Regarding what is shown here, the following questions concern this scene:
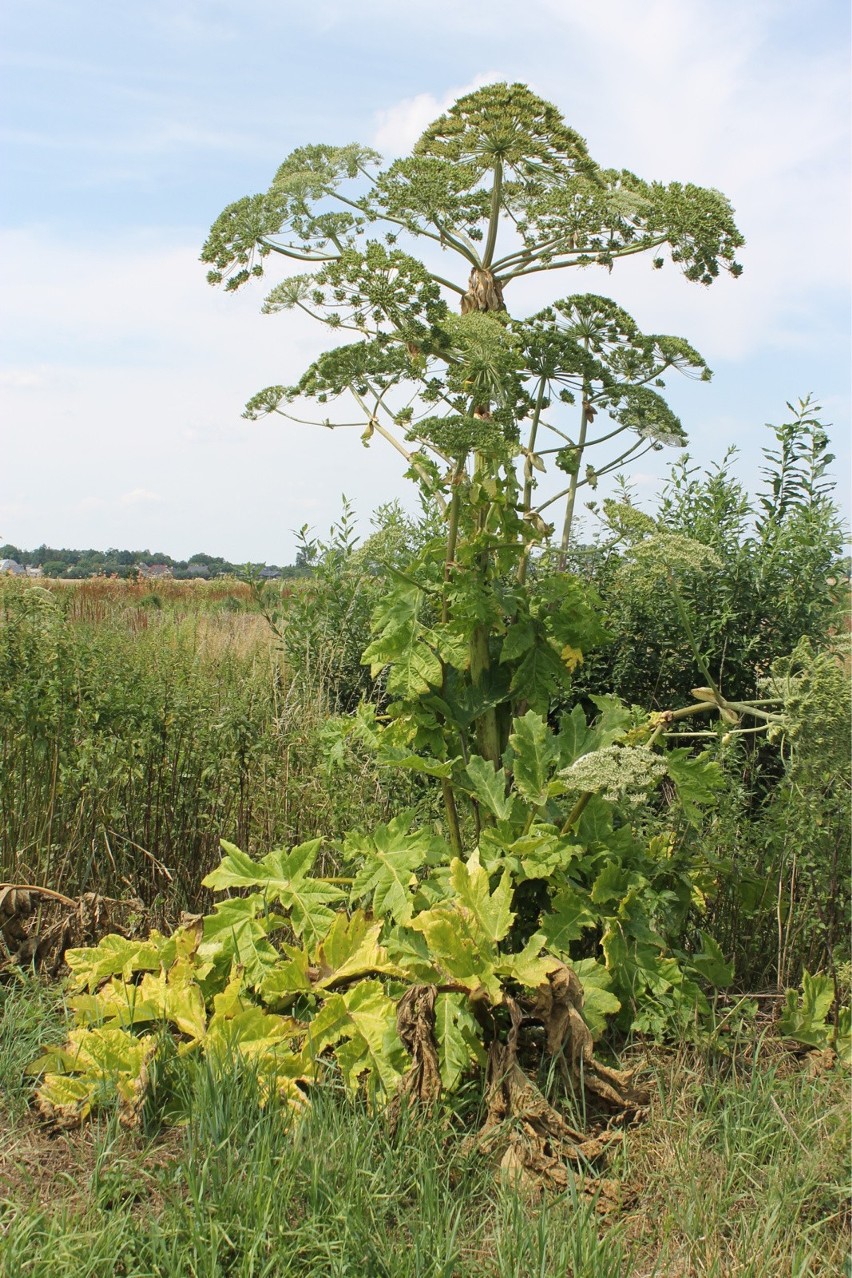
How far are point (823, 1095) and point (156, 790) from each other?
2.77 m

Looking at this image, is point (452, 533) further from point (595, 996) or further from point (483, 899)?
point (595, 996)

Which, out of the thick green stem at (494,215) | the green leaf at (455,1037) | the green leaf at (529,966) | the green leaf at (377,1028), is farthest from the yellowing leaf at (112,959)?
the thick green stem at (494,215)

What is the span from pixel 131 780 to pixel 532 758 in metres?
1.90

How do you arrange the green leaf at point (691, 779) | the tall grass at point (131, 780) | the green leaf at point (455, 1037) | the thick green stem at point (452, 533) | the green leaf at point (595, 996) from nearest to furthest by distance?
the green leaf at point (455, 1037), the green leaf at point (595, 996), the green leaf at point (691, 779), the thick green stem at point (452, 533), the tall grass at point (131, 780)

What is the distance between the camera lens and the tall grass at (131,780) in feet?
13.7

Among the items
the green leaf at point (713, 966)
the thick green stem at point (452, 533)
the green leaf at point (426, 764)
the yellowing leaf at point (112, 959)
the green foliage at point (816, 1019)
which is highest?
the thick green stem at point (452, 533)

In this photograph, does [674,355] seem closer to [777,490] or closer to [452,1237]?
[777,490]

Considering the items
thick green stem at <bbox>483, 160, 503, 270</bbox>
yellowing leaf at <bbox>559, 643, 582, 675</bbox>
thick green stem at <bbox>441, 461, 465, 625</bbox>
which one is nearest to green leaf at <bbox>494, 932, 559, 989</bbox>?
yellowing leaf at <bbox>559, 643, 582, 675</bbox>

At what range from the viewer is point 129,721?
4.33 metres

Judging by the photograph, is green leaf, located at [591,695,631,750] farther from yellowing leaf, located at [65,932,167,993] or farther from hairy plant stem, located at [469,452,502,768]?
yellowing leaf, located at [65,932,167,993]

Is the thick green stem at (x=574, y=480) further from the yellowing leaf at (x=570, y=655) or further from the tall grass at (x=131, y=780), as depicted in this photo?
the tall grass at (x=131, y=780)

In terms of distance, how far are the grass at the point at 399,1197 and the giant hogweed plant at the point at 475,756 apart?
0.16 m

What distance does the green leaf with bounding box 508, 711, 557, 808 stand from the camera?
310 centimetres

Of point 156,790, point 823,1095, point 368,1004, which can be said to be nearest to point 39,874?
point 156,790
